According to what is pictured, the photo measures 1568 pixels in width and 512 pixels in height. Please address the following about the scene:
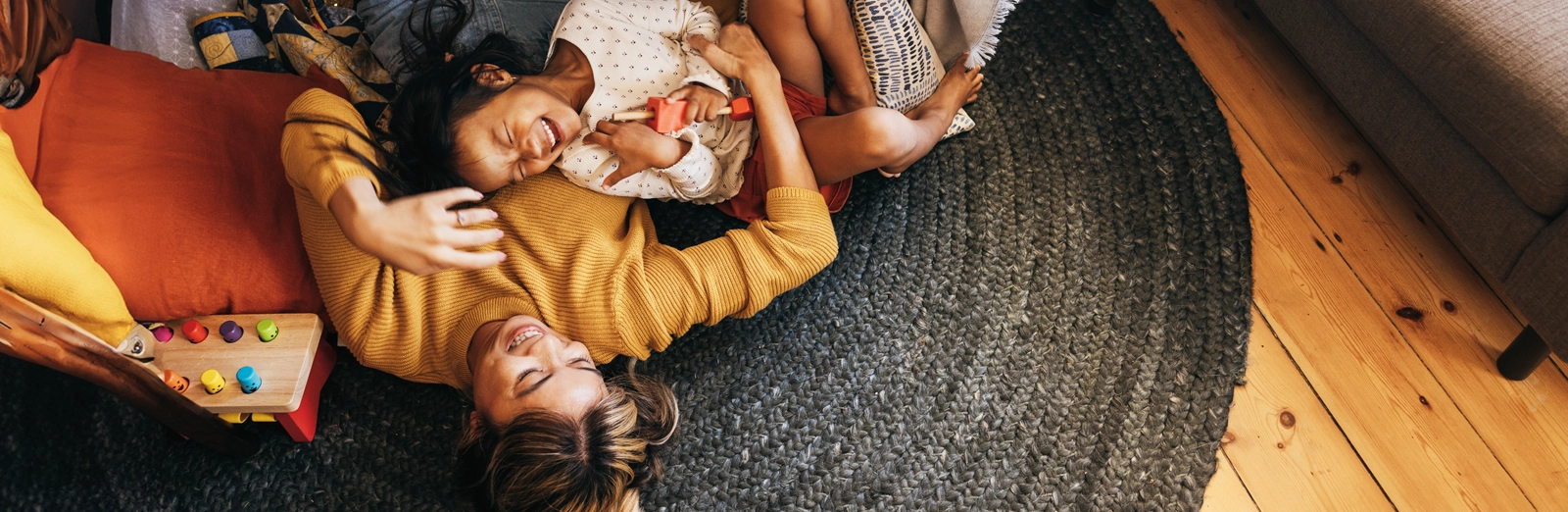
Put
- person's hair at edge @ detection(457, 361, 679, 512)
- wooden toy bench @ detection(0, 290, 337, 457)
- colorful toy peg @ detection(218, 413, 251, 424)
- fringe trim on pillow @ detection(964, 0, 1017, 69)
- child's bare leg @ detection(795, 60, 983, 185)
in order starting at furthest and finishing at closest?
fringe trim on pillow @ detection(964, 0, 1017, 69)
child's bare leg @ detection(795, 60, 983, 185)
colorful toy peg @ detection(218, 413, 251, 424)
person's hair at edge @ detection(457, 361, 679, 512)
wooden toy bench @ detection(0, 290, 337, 457)

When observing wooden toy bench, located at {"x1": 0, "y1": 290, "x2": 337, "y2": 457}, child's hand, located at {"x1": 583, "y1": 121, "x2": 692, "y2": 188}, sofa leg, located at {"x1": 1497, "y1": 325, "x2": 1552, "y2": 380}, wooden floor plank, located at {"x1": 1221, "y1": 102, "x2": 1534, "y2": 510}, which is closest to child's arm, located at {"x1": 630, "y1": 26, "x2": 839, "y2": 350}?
child's hand, located at {"x1": 583, "y1": 121, "x2": 692, "y2": 188}

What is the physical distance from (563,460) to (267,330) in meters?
0.37

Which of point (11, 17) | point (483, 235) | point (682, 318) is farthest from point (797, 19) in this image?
point (11, 17)

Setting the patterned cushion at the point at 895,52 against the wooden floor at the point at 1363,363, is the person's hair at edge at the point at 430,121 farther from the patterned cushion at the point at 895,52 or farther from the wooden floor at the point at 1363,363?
the wooden floor at the point at 1363,363

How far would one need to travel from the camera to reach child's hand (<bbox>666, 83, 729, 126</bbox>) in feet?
3.43

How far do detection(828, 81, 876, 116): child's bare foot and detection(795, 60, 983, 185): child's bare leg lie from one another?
0.23 ft

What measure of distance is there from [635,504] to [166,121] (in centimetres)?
68

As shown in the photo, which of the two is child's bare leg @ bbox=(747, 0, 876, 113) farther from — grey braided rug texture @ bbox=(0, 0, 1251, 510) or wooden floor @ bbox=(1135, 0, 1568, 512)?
wooden floor @ bbox=(1135, 0, 1568, 512)

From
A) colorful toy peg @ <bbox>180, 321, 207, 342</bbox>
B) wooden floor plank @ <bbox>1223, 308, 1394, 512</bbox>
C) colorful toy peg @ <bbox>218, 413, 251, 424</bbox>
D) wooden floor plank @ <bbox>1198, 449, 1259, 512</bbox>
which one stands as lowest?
colorful toy peg @ <bbox>218, 413, 251, 424</bbox>

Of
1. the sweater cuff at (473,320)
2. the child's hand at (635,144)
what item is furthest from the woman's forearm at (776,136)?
the sweater cuff at (473,320)

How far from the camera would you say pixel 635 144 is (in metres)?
1.02

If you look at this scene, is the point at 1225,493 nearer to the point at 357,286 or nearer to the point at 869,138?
the point at 869,138

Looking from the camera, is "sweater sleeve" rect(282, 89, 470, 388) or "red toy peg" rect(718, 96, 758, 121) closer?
"sweater sleeve" rect(282, 89, 470, 388)

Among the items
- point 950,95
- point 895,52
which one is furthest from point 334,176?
point 950,95
